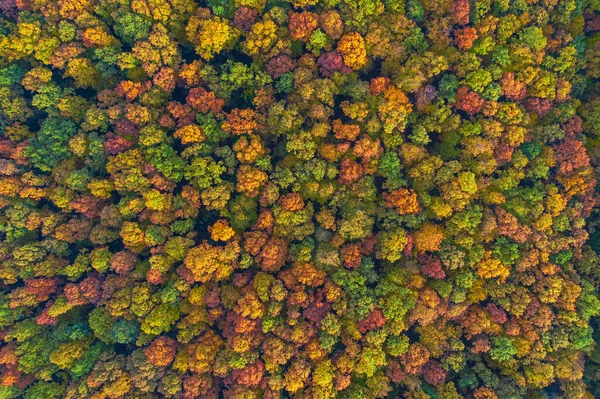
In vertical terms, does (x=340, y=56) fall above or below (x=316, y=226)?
above

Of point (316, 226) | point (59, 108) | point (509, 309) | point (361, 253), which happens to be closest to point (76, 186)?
point (59, 108)

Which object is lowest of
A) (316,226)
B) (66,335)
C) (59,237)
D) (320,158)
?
(66,335)

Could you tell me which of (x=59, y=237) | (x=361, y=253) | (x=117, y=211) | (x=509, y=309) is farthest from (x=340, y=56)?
(x=59, y=237)

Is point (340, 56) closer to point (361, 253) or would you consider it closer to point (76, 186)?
point (361, 253)

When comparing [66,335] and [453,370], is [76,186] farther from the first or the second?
[453,370]

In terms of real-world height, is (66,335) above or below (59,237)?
below

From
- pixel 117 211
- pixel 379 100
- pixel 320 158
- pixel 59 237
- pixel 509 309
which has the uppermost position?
pixel 379 100
